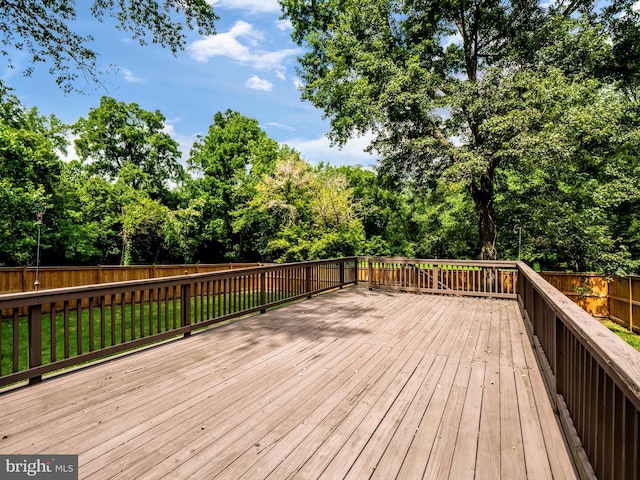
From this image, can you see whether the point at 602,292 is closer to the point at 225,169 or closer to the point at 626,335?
the point at 626,335

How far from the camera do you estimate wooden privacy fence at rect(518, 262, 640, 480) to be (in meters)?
1.10

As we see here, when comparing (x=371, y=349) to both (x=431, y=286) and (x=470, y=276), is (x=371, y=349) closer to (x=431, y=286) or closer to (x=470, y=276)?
(x=431, y=286)

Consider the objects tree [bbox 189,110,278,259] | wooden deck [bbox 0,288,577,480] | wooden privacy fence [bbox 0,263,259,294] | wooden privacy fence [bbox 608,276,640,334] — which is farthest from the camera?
tree [bbox 189,110,278,259]

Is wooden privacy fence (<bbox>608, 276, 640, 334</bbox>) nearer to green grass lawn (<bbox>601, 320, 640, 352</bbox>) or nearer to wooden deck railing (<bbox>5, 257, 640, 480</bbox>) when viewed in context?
green grass lawn (<bbox>601, 320, 640, 352</bbox>)

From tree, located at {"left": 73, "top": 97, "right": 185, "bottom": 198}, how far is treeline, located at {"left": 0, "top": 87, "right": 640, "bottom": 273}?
0.07 metres

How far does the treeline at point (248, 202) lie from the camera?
10148 mm

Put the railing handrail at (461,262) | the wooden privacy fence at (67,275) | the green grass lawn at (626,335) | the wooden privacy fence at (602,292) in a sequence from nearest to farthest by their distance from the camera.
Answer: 1. the railing handrail at (461,262)
2. the wooden privacy fence at (67,275)
3. the green grass lawn at (626,335)
4. the wooden privacy fence at (602,292)

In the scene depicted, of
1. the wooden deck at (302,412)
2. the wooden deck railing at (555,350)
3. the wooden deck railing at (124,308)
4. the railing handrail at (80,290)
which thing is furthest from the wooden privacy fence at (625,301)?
the railing handrail at (80,290)

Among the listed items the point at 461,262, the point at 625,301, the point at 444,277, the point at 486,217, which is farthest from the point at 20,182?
the point at 625,301

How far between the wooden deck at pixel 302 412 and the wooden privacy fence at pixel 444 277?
380 centimetres

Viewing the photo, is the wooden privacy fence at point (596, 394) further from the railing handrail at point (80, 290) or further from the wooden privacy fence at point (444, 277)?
the wooden privacy fence at point (444, 277)

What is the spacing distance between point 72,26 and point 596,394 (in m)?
9.71

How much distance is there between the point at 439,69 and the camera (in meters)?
10.4

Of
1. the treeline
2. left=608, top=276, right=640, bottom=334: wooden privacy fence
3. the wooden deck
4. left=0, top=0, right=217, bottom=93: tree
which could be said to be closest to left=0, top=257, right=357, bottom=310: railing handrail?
the wooden deck
